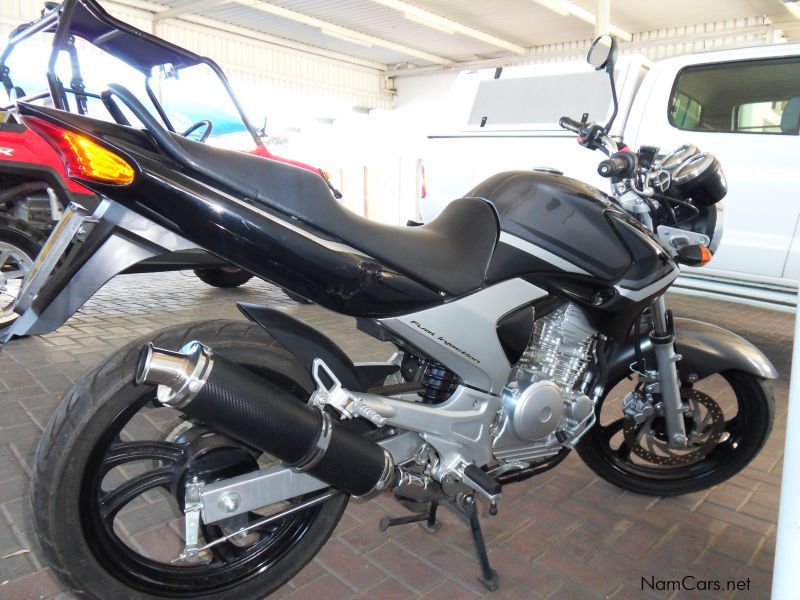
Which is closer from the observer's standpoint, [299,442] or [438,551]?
[299,442]

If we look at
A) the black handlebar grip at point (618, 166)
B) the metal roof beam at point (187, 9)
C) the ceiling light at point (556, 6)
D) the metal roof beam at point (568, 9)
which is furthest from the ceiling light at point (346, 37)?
the black handlebar grip at point (618, 166)

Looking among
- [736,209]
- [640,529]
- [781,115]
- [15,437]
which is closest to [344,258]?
[640,529]

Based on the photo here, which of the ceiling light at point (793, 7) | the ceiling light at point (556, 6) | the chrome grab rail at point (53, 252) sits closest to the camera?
the chrome grab rail at point (53, 252)

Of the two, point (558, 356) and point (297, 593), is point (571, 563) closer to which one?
point (558, 356)

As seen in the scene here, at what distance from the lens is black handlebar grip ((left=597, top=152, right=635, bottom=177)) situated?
205cm

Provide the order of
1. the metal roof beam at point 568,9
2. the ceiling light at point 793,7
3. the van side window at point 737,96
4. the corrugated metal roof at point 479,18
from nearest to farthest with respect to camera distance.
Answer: the van side window at point 737,96 → the ceiling light at point 793,7 → the metal roof beam at point 568,9 → the corrugated metal roof at point 479,18

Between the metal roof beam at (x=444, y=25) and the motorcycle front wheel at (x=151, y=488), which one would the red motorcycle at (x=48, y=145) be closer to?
the motorcycle front wheel at (x=151, y=488)

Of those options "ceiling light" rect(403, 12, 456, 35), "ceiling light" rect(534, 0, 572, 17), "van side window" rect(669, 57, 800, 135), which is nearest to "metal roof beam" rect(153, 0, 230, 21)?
"ceiling light" rect(403, 12, 456, 35)

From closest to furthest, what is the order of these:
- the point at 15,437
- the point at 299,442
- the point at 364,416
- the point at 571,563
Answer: the point at 299,442
the point at 364,416
the point at 571,563
the point at 15,437

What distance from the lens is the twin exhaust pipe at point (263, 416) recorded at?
1317mm

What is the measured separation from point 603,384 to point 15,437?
2.65 meters

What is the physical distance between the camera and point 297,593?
1943 millimetres

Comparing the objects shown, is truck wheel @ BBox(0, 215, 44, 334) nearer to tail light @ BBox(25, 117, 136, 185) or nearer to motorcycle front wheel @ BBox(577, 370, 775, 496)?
tail light @ BBox(25, 117, 136, 185)

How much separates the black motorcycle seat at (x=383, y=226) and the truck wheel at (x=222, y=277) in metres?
4.91
